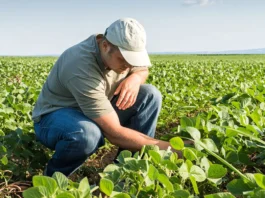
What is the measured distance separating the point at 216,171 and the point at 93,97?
1.03m

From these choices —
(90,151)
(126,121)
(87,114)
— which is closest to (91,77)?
(87,114)

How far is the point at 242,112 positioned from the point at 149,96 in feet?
2.27

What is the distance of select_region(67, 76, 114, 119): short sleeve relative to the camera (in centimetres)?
260

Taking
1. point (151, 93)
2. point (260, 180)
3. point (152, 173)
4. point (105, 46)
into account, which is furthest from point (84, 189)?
point (151, 93)

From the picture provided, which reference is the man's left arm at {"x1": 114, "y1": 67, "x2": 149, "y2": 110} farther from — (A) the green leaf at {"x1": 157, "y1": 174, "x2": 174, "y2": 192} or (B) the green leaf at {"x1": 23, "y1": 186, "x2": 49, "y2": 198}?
(B) the green leaf at {"x1": 23, "y1": 186, "x2": 49, "y2": 198}

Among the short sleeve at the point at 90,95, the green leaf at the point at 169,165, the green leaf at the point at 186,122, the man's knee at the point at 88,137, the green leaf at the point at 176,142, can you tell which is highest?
the short sleeve at the point at 90,95

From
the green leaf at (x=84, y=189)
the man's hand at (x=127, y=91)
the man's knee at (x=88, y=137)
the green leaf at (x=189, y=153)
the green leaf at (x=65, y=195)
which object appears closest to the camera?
the green leaf at (x=65, y=195)

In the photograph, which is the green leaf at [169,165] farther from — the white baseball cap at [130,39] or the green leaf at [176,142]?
the white baseball cap at [130,39]

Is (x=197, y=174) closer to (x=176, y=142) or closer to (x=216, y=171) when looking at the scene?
(x=216, y=171)

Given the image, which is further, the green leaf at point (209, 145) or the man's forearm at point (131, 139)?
the man's forearm at point (131, 139)

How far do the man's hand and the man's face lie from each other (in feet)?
0.99

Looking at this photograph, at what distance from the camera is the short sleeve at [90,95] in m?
2.60

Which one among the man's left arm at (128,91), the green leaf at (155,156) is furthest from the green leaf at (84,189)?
the man's left arm at (128,91)

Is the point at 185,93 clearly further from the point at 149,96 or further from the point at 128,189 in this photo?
the point at 128,189
